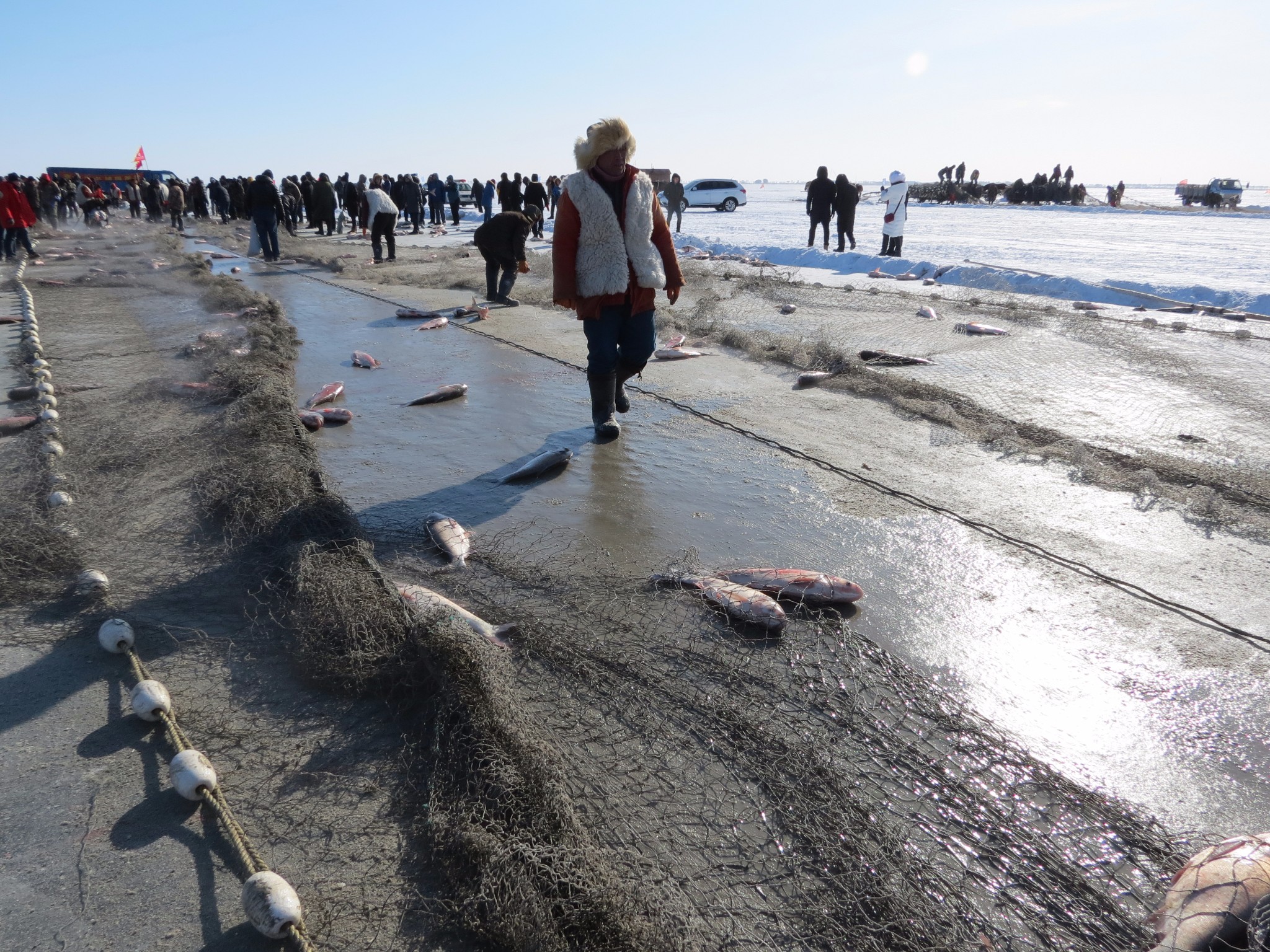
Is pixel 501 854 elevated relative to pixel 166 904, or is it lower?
elevated

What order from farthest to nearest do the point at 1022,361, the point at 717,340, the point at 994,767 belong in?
the point at 717,340 < the point at 1022,361 < the point at 994,767

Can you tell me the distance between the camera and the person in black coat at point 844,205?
18.4 metres

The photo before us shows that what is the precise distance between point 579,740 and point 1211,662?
233 centimetres

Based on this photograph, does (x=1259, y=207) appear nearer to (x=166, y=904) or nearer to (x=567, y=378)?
(x=567, y=378)

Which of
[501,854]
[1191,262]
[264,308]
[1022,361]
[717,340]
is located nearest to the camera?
[501,854]

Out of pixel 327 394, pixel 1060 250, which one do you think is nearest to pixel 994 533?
pixel 327 394

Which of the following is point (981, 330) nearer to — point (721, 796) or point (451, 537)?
point (451, 537)

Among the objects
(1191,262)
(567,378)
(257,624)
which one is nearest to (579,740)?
(257,624)

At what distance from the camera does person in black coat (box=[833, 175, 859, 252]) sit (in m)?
18.4

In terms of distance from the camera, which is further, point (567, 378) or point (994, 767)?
point (567, 378)

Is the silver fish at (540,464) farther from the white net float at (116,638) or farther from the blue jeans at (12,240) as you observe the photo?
the blue jeans at (12,240)

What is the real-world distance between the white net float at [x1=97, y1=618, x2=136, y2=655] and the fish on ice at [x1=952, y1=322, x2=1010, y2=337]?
Answer: 29.4 ft

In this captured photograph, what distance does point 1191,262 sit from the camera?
53.8ft

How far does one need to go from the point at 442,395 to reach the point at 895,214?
1391 cm
